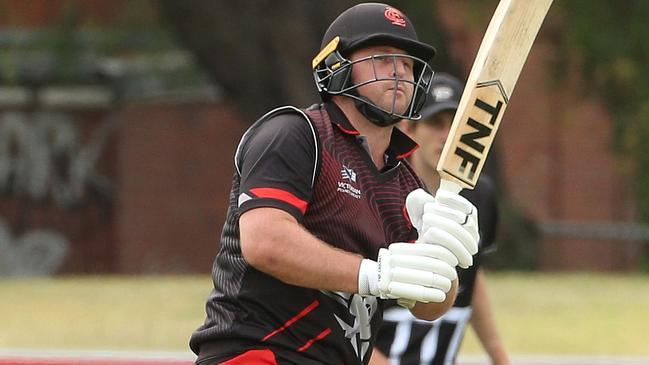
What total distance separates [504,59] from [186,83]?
20.2 meters

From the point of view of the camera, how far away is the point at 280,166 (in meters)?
3.97

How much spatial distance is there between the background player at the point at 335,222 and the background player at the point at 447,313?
1772 mm

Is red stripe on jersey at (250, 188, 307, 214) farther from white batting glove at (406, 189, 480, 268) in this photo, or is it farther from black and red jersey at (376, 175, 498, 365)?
black and red jersey at (376, 175, 498, 365)

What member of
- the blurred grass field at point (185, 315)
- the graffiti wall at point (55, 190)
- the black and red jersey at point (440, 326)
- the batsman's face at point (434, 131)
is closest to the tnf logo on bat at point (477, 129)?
the black and red jersey at point (440, 326)

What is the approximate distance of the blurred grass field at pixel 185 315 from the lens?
37.9 feet

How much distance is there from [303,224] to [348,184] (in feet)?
0.58

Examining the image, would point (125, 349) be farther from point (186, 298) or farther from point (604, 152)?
point (604, 152)

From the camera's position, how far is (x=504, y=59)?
13.3 feet

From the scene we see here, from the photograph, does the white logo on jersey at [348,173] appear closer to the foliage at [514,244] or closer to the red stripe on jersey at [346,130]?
the red stripe on jersey at [346,130]

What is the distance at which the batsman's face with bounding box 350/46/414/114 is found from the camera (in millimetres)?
4180

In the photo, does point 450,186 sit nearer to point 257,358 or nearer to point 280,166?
point 280,166

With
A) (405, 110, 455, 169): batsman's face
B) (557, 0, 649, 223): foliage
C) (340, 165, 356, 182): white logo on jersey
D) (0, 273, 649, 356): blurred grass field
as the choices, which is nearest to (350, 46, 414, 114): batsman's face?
(340, 165, 356, 182): white logo on jersey

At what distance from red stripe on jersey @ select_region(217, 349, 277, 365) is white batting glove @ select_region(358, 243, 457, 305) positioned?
41cm

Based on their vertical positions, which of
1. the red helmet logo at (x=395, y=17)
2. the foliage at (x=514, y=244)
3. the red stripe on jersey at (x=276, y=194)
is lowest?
the foliage at (x=514, y=244)
